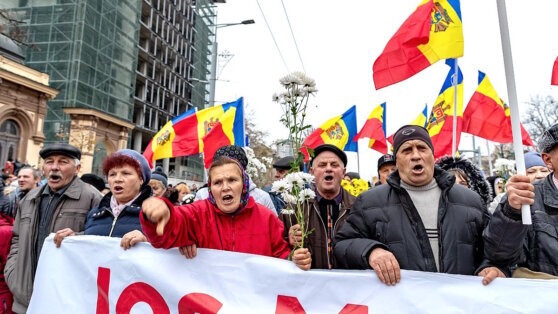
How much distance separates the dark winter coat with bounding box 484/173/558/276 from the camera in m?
1.90

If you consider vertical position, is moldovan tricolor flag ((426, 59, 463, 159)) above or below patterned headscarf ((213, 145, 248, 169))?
above

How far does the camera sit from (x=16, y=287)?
10.1 feet

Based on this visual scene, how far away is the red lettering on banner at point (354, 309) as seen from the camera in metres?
2.18

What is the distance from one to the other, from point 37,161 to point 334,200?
2327 cm

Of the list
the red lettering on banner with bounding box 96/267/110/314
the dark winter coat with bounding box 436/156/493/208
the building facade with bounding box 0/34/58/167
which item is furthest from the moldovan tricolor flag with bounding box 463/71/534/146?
the building facade with bounding box 0/34/58/167

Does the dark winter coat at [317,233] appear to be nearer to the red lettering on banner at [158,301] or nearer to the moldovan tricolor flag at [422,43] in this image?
the red lettering on banner at [158,301]

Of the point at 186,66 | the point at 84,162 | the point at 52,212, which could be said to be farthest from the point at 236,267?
the point at 186,66

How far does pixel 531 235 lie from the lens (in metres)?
2.12

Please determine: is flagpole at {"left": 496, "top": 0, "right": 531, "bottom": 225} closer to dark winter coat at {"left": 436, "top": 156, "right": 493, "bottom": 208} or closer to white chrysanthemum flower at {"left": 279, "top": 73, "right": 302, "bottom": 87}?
white chrysanthemum flower at {"left": 279, "top": 73, "right": 302, "bottom": 87}

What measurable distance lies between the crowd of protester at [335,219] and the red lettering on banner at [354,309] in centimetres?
20

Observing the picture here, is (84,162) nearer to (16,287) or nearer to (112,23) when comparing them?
(112,23)

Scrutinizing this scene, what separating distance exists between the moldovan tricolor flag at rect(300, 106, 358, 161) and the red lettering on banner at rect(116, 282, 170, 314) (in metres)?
5.68

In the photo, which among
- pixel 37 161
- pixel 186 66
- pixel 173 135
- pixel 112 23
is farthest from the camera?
pixel 186 66

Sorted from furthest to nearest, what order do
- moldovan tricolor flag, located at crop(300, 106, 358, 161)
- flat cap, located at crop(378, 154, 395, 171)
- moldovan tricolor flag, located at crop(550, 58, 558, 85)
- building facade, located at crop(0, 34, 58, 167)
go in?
building facade, located at crop(0, 34, 58, 167)
moldovan tricolor flag, located at crop(300, 106, 358, 161)
flat cap, located at crop(378, 154, 395, 171)
moldovan tricolor flag, located at crop(550, 58, 558, 85)
